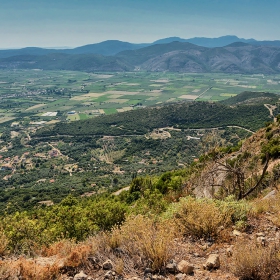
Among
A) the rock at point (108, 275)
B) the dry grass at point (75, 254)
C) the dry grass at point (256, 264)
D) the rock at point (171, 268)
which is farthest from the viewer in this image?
the dry grass at point (75, 254)

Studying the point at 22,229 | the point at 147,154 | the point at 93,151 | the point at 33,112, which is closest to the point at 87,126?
the point at 93,151

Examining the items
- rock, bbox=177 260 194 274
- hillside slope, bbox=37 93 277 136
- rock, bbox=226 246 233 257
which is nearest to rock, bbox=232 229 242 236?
rock, bbox=226 246 233 257

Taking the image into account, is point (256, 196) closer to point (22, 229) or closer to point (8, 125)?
point (22, 229)

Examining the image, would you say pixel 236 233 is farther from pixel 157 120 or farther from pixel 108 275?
pixel 157 120

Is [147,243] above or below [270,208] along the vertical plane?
above

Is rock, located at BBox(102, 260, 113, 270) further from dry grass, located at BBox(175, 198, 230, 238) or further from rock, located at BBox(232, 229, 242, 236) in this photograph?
rock, located at BBox(232, 229, 242, 236)

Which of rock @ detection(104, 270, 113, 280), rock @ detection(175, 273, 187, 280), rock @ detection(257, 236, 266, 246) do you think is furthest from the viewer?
rock @ detection(257, 236, 266, 246)

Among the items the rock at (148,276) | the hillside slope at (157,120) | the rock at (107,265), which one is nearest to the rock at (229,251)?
the rock at (148,276)

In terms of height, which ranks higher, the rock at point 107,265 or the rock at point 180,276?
the rock at point 180,276

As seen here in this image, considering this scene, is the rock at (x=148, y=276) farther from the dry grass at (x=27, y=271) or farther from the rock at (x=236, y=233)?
the rock at (x=236, y=233)

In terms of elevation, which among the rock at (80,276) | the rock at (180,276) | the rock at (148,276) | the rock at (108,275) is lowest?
the rock at (80,276)

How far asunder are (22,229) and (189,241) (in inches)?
272

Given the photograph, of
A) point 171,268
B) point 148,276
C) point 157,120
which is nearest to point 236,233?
point 171,268

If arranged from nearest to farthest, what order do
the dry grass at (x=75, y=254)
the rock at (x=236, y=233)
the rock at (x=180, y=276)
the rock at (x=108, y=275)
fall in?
the rock at (x=180, y=276) → the rock at (x=108, y=275) → the dry grass at (x=75, y=254) → the rock at (x=236, y=233)
